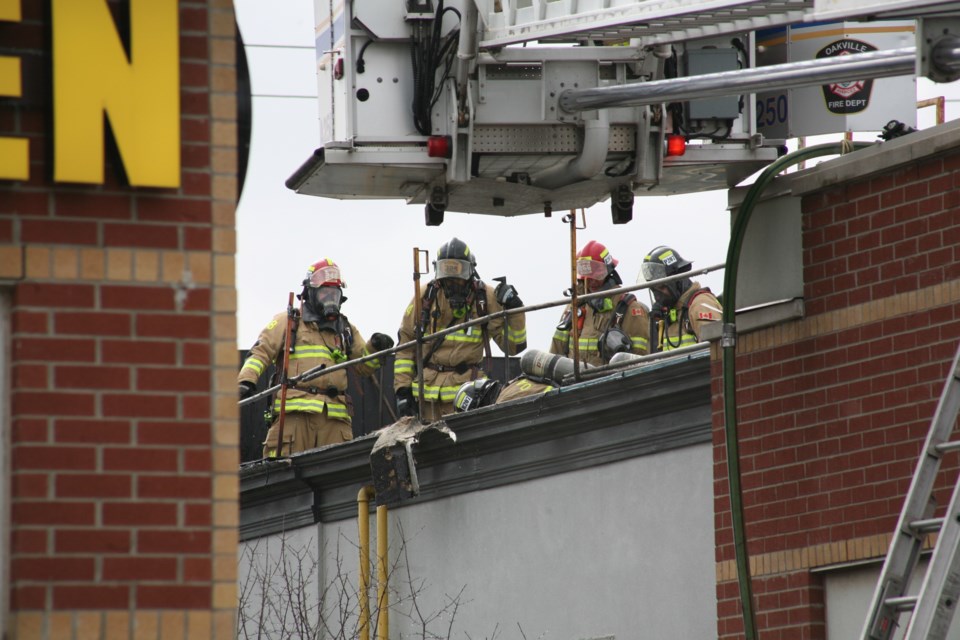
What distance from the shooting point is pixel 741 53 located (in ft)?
41.7

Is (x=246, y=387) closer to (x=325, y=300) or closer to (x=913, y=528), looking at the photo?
(x=325, y=300)

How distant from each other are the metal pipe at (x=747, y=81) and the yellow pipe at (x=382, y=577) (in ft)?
18.3

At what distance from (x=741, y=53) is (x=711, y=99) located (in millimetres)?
340

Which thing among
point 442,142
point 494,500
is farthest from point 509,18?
point 494,500

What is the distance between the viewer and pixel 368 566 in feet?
56.0

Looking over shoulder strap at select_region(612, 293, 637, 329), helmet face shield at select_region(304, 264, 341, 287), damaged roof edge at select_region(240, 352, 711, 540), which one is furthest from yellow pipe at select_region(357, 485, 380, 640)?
shoulder strap at select_region(612, 293, 637, 329)

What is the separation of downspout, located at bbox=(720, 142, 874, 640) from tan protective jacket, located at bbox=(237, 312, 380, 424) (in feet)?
22.0

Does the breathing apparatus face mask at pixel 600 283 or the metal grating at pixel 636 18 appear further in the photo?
the breathing apparatus face mask at pixel 600 283

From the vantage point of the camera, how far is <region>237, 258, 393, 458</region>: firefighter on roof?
18.4m

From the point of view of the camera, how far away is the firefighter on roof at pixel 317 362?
60.5 feet

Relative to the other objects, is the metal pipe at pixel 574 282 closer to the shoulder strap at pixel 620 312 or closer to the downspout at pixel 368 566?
the shoulder strap at pixel 620 312

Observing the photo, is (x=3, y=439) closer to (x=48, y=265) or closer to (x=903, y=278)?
(x=48, y=265)

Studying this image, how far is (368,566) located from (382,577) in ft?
1.04

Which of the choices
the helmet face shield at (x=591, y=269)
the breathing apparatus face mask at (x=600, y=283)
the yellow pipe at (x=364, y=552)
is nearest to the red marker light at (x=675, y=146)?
the breathing apparatus face mask at (x=600, y=283)
